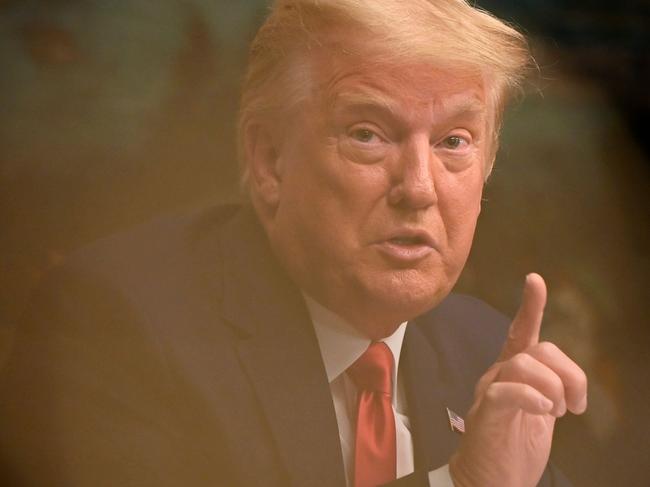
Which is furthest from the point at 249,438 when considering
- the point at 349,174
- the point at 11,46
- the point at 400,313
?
the point at 11,46

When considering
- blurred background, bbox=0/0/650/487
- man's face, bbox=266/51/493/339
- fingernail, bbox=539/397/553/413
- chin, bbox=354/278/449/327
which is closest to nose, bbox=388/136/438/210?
man's face, bbox=266/51/493/339

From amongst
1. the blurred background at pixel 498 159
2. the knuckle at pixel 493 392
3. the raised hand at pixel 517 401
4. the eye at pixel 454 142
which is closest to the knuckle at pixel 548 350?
the raised hand at pixel 517 401

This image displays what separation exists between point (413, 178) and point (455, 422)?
59cm

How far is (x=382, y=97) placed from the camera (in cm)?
229

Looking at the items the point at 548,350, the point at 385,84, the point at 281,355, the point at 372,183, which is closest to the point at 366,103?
the point at 385,84

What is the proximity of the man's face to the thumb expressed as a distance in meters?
0.20

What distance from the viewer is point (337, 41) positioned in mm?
2287

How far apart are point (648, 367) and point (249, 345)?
3.91 ft

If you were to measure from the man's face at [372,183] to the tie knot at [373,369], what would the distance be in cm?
7

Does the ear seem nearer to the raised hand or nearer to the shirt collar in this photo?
the shirt collar

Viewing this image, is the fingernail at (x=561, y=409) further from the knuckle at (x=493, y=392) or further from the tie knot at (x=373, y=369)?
the tie knot at (x=373, y=369)

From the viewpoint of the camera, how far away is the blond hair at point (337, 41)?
2281 millimetres

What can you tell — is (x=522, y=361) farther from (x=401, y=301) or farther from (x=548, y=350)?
(x=401, y=301)

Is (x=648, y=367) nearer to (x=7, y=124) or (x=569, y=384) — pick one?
(x=569, y=384)
